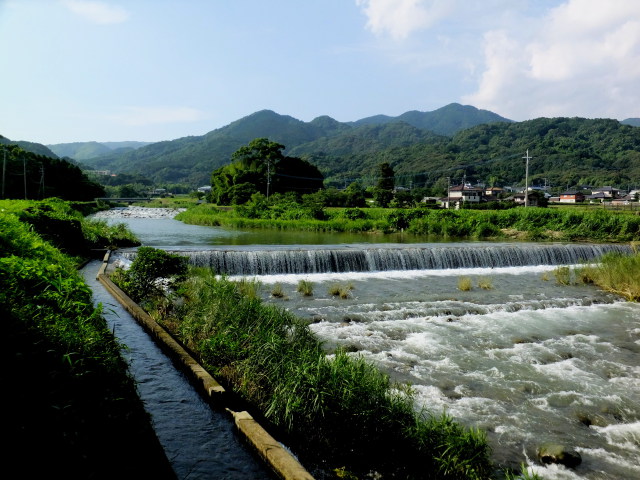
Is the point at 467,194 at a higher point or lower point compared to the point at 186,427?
higher

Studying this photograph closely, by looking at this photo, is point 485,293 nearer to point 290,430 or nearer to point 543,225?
point 290,430

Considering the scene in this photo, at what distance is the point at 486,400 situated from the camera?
6.85m

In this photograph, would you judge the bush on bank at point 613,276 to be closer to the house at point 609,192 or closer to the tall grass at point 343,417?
the tall grass at point 343,417

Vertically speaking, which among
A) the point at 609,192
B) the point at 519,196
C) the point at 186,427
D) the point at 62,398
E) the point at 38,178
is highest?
the point at 38,178

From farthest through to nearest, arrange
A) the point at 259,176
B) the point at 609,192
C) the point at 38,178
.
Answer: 1. the point at 609,192
2. the point at 259,176
3. the point at 38,178

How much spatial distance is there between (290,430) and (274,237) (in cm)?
2432

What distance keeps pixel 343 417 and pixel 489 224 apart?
96.7ft

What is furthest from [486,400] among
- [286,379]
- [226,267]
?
[226,267]

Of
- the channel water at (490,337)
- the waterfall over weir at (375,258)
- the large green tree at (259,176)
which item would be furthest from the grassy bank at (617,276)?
the large green tree at (259,176)

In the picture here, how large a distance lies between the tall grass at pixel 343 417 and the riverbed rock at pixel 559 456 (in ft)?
2.35

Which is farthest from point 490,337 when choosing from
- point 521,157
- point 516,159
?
point 516,159

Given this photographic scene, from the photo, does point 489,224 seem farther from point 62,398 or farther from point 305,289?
point 62,398

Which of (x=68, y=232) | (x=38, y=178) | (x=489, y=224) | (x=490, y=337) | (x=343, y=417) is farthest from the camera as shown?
(x=38, y=178)

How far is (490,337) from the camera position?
982 cm
